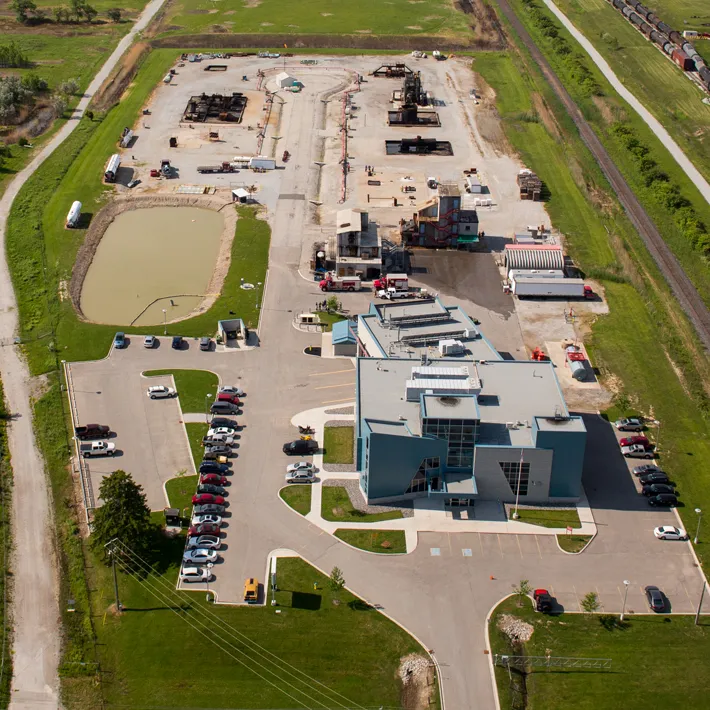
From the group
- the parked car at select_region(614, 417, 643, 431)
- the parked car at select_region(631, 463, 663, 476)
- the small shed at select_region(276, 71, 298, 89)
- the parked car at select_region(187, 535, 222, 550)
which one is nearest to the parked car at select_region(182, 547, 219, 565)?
the parked car at select_region(187, 535, 222, 550)

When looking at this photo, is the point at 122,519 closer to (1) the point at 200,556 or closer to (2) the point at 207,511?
(1) the point at 200,556

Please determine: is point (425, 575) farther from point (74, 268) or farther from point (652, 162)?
point (652, 162)

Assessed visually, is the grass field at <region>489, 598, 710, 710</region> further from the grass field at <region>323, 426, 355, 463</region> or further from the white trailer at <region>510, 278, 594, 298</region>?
the white trailer at <region>510, 278, 594, 298</region>

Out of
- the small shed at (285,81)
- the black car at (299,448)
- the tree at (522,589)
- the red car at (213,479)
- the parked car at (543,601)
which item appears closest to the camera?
the parked car at (543,601)

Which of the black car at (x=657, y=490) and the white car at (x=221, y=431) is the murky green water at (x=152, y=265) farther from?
the black car at (x=657, y=490)

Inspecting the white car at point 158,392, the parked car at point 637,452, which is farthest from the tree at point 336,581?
the parked car at point 637,452

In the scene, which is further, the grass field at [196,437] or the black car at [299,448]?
the black car at [299,448]

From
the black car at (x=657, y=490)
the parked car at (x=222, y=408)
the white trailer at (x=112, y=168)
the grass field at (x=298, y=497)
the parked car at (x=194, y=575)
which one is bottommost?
the parked car at (x=194, y=575)
